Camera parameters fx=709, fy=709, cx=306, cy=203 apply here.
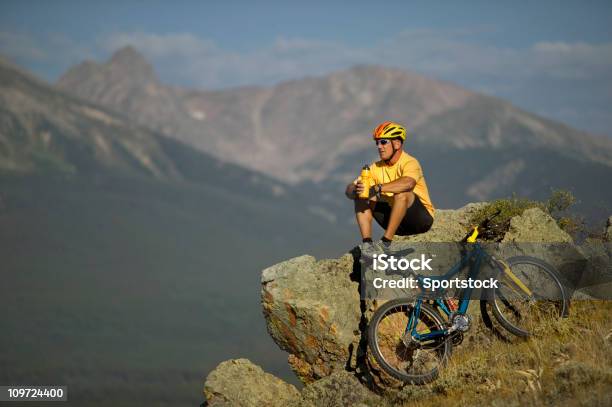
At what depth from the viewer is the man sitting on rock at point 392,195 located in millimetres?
12812

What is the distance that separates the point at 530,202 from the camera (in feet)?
56.4

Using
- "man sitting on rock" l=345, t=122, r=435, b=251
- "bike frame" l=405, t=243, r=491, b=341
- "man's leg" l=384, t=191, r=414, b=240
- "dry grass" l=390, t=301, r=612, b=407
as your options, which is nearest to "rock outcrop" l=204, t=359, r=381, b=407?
"dry grass" l=390, t=301, r=612, b=407

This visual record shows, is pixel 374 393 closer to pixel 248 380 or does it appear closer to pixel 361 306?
pixel 361 306

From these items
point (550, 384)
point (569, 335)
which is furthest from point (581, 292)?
point (550, 384)

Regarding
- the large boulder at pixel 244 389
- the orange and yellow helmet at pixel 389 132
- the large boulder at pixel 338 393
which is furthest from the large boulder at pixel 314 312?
the orange and yellow helmet at pixel 389 132

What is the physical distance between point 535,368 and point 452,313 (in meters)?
1.62

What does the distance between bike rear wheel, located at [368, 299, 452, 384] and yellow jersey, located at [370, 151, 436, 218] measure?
2.22 meters

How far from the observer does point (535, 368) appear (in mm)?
11008

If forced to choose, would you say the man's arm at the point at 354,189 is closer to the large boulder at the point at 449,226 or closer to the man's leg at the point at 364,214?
the man's leg at the point at 364,214

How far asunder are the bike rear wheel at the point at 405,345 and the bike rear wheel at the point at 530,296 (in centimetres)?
122

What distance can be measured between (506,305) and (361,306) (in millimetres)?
Answer: 2981

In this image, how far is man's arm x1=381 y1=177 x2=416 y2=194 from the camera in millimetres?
12680

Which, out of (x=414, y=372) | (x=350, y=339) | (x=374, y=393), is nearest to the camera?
(x=414, y=372)

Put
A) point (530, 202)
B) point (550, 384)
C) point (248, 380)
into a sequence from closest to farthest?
point (550, 384) < point (248, 380) < point (530, 202)
